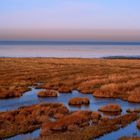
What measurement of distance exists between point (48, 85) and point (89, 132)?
87.6 feet

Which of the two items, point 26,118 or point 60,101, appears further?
point 60,101

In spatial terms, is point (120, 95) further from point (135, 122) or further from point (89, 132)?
point (89, 132)

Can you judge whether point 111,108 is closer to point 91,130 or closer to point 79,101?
point 79,101

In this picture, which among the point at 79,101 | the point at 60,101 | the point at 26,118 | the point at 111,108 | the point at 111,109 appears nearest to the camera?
the point at 26,118

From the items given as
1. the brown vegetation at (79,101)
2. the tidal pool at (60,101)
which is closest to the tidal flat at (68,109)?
the tidal pool at (60,101)

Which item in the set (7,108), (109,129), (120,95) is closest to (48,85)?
(120,95)

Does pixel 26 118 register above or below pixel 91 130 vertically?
below

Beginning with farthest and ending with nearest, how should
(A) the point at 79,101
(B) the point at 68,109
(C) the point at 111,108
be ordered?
(A) the point at 79,101 < (B) the point at 68,109 < (C) the point at 111,108

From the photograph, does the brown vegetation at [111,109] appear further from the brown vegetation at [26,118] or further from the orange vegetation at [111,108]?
the brown vegetation at [26,118]

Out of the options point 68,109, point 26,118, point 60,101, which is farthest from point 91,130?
point 60,101

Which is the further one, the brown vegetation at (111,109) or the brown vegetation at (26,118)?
the brown vegetation at (111,109)

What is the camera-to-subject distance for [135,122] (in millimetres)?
30578

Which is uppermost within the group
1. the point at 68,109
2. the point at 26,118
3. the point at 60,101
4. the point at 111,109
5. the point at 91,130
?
the point at 91,130

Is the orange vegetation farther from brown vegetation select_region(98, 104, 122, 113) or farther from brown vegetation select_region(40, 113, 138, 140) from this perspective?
brown vegetation select_region(40, 113, 138, 140)
